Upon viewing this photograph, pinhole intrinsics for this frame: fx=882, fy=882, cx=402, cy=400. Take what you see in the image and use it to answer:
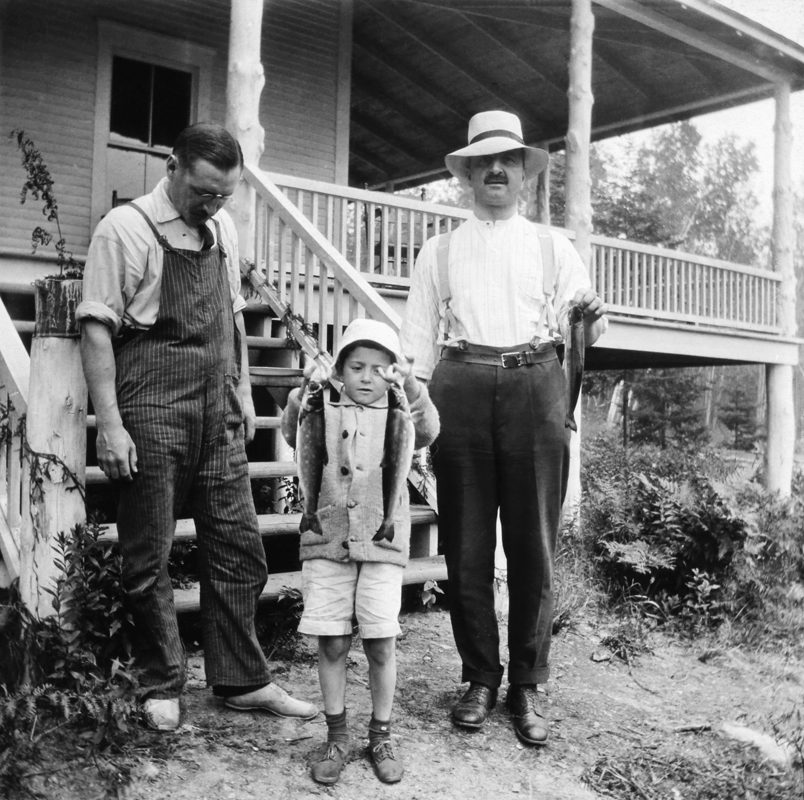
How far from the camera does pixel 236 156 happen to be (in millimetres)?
3004

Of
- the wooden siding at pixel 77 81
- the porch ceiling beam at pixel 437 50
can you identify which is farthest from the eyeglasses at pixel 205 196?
the porch ceiling beam at pixel 437 50

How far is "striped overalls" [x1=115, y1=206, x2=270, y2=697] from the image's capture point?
3.04m

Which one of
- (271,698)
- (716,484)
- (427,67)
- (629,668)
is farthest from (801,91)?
(271,698)

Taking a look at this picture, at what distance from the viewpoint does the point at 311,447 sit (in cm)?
285

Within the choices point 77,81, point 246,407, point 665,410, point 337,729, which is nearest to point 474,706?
point 337,729

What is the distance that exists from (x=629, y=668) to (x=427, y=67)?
10103 mm

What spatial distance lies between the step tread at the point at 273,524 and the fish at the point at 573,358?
1519 mm

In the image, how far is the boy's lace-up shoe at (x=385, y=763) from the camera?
291cm

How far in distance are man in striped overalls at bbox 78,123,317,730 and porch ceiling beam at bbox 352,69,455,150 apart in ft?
35.8

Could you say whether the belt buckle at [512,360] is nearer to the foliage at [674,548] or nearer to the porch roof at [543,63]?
the foliage at [674,548]

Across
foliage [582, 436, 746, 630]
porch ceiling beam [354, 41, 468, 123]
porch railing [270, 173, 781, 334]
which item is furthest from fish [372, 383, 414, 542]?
porch ceiling beam [354, 41, 468, 123]

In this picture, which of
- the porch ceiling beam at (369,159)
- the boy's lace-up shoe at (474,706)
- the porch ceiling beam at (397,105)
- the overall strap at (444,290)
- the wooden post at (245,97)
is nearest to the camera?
the boy's lace-up shoe at (474,706)

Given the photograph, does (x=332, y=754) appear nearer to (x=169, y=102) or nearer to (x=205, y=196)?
(x=205, y=196)

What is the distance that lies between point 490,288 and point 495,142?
1.81 ft
